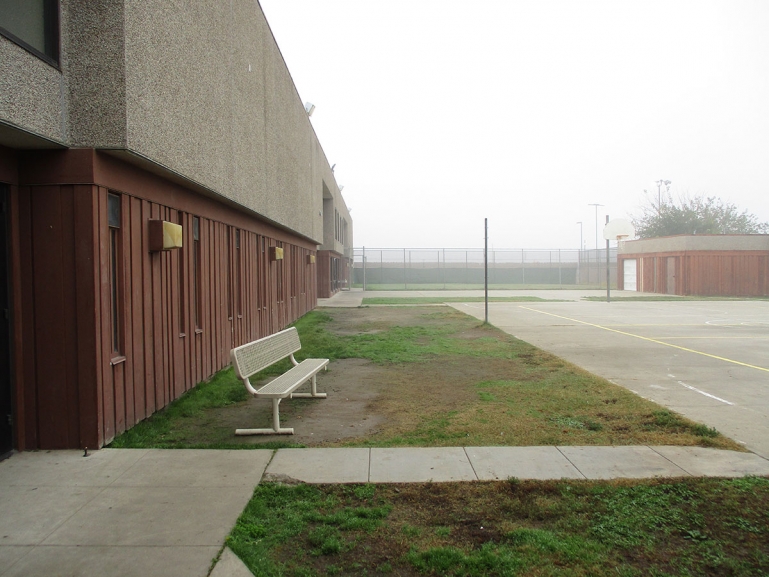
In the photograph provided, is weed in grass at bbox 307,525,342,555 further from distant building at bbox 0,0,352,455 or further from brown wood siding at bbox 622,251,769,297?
brown wood siding at bbox 622,251,769,297

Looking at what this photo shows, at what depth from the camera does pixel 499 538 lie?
3.98 m

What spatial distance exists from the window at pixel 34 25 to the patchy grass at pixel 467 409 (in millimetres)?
3528

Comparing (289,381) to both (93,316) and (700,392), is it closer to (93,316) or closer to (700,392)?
(93,316)

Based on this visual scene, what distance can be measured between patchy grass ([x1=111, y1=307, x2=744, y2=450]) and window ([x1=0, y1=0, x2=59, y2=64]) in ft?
11.6

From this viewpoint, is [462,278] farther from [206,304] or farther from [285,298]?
[206,304]

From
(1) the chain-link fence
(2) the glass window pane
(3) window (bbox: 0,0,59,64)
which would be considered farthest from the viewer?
(1) the chain-link fence

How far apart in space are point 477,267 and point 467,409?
203 feet

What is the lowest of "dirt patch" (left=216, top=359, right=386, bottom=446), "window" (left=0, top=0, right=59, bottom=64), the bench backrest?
"dirt patch" (left=216, top=359, right=386, bottom=446)

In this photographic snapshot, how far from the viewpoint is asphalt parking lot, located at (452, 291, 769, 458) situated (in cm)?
746

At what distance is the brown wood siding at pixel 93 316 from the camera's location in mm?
5594


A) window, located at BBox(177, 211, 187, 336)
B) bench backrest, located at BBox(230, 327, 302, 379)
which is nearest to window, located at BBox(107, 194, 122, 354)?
bench backrest, located at BBox(230, 327, 302, 379)

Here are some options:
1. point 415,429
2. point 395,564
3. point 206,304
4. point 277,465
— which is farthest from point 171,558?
point 206,304

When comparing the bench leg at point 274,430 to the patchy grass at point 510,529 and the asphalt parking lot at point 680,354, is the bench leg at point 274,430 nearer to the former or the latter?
the patchy grass at point 510,529

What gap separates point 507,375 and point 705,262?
33.9 meters
